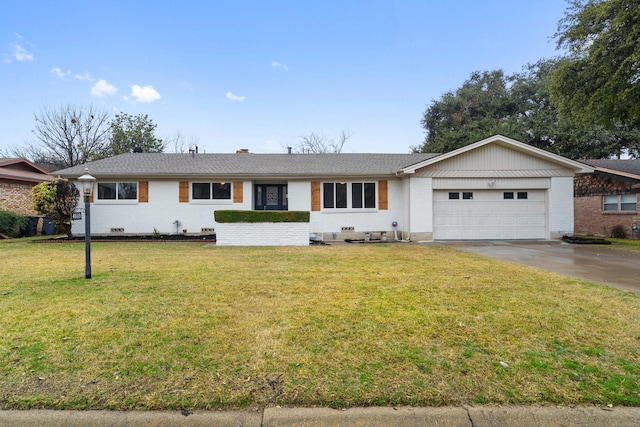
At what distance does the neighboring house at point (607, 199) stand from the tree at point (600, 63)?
3.61 meters

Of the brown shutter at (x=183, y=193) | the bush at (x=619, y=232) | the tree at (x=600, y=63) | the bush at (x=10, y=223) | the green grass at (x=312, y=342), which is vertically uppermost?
the tree at (x=600, y=63)

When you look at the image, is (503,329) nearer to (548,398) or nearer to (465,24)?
(548,398)

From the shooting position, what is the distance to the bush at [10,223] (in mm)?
14988

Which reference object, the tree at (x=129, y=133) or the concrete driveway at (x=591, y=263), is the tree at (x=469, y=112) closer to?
the concrete driveway at (x=591, y=263)

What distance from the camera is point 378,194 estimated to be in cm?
1420

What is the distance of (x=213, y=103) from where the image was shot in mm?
22812

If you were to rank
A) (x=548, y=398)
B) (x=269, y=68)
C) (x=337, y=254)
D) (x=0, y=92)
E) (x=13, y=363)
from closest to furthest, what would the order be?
(x=548, y=398)
(x=13, y=363)
(x=337, y=254)
(x=269, y=68)
(x=0, y=92)

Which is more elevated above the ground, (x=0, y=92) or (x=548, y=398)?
(x=0, y=92)

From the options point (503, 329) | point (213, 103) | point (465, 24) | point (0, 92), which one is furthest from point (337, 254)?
point (0, 92)

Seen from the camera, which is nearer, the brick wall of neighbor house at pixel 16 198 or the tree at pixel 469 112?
the brick wall of neighbor house at pixel 16 198

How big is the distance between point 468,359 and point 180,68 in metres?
20.8

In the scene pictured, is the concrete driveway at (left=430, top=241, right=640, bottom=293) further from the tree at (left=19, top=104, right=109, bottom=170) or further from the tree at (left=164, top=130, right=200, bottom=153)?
the tree at (left=19, top=104, right=109, bottom=170)

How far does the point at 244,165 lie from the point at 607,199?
720 inches

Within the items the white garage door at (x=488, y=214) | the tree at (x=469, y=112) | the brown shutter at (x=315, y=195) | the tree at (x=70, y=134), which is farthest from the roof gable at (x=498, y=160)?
the tree at (x=70, y=134)
